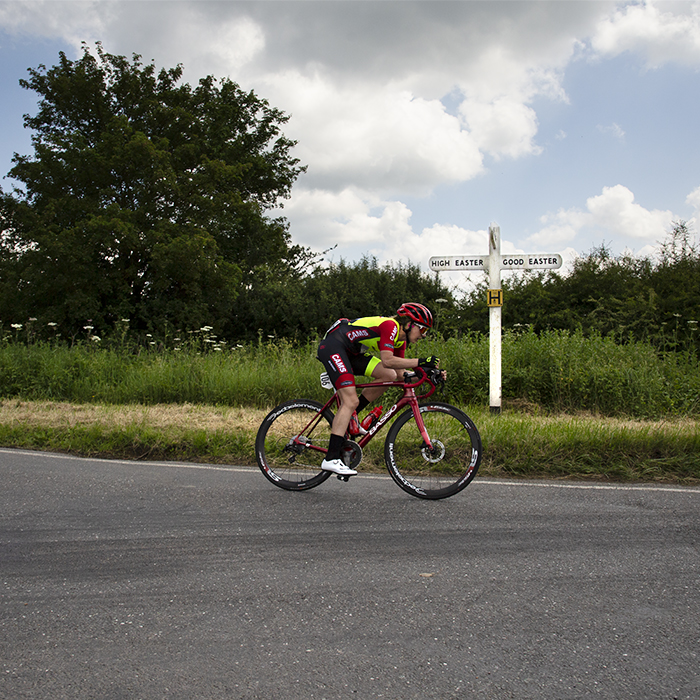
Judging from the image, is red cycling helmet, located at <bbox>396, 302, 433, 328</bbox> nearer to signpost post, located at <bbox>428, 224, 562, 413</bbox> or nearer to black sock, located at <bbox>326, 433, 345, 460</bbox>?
black sock, located at <bbox>326, 433, 345, 460</bbox>

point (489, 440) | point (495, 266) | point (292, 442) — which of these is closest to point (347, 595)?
point (292, 442)

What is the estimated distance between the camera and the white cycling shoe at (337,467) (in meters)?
5.55

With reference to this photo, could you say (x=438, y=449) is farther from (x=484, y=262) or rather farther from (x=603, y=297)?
(x=603, y=297)

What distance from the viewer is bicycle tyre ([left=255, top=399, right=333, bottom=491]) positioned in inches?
238

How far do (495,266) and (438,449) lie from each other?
4884 mm

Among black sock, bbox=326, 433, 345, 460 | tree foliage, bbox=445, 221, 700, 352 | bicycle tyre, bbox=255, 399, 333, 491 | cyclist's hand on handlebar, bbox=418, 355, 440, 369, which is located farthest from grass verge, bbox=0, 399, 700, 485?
tree foliage, bbox=445, 221, 700, 352

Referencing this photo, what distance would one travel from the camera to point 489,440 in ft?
22.9

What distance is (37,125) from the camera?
2995 cm

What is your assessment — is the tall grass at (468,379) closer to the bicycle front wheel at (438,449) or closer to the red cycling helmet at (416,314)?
the bicycle front wheel at (438,449)

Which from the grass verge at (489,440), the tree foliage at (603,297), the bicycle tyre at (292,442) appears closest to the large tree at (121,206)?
the tree foliage at (603,297)

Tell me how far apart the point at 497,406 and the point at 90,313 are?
21457mm

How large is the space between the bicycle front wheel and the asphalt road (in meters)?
0.18

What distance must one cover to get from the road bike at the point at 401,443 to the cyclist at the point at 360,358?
0.35 feet

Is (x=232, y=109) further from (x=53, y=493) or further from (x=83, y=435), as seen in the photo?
(x=53, y=493)
